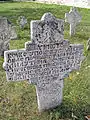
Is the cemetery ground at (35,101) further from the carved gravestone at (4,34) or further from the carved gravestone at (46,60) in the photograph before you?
the carved gravestone at (4,34)

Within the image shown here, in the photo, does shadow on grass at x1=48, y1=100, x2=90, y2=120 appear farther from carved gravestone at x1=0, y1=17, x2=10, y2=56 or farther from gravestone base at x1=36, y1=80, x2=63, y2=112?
carved gravestone at x1=0, y1=17, x2=10, y2=56

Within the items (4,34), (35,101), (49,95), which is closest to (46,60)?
(49,95)

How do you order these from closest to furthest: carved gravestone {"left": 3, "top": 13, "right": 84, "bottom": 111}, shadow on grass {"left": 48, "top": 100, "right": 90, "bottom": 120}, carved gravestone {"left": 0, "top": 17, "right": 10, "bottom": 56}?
1. carved gravestone {"left": 3, "top": 13, "right": 84, "bottom": 111}
2. shadow on grass {"left": 48, "top": 100, "right": 90, "bottom": 120}
3. carved gravestone {"left": 0, "top": 17, "right": 10, "bottom": 56}

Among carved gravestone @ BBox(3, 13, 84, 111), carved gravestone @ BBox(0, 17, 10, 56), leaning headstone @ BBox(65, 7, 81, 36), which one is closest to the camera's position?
carved gravestone @ BBox(3, 13, 84, 111)

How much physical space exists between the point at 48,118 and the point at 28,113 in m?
0.42

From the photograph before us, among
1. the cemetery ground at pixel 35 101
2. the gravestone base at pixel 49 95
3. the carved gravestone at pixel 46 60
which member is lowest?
the cemetery ground at pixel 35 101

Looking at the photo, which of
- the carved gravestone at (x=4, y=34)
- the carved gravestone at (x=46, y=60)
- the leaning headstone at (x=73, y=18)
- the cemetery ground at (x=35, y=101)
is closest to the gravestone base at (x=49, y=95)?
the carved gravestone at (x=46, y=60)

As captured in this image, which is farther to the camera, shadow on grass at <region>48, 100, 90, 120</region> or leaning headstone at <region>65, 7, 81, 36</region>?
leaning headstone at <region>65, 7, 81, 36</region>

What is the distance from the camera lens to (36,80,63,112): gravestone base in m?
6.29

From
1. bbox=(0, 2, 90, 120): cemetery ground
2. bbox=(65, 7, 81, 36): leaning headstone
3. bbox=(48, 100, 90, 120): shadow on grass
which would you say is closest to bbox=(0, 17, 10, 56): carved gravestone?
bbox=(0, 2, 90, 120): cemetery ground

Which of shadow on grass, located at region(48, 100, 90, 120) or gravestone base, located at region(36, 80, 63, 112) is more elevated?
gravestone base, located at region(36, 80, 63, 112)

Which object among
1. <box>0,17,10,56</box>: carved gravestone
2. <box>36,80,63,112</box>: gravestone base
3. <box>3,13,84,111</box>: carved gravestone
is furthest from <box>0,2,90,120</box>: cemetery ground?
<box>0,17,10,56</box>: carved gravestone

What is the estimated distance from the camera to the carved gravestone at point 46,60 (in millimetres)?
5801

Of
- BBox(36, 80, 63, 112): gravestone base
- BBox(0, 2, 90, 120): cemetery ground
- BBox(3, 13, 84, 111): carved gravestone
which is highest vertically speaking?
BBox(3, 13, 84, 111): carved gravestone
